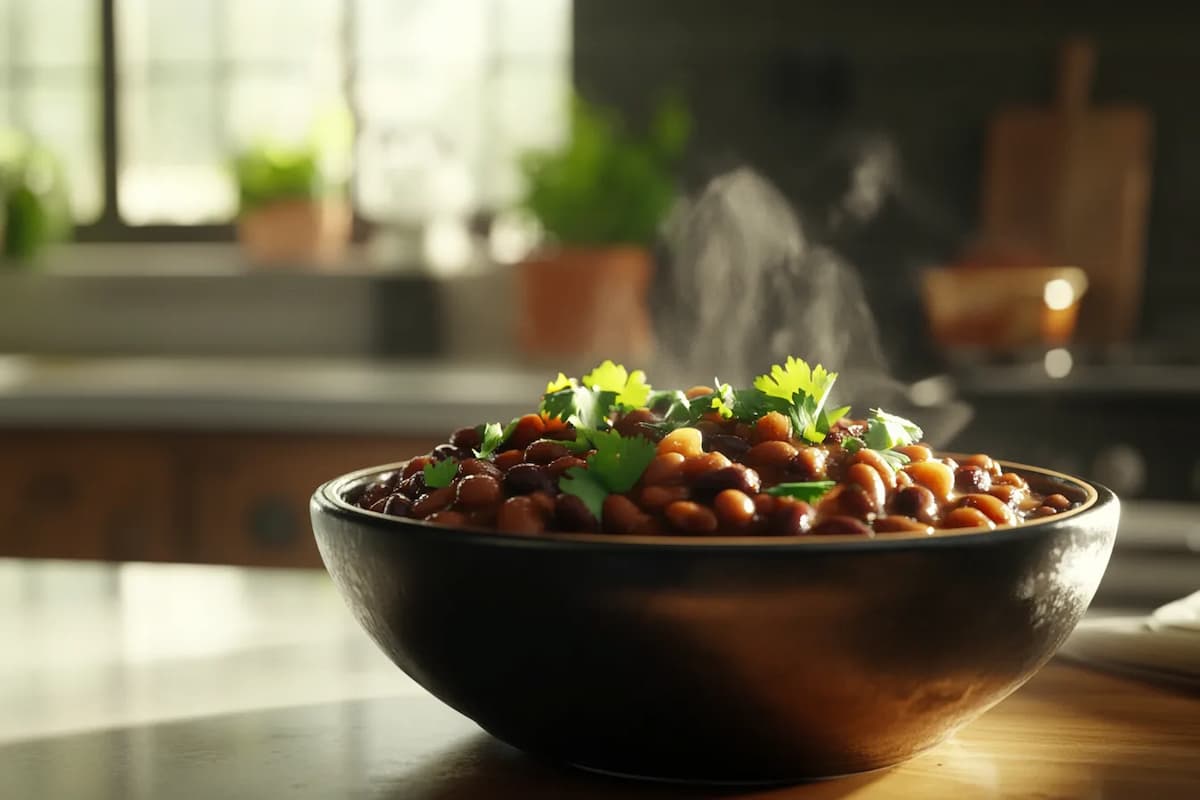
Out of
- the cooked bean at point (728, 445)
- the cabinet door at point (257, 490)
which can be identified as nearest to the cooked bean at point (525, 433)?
the cooked bean at point (728, 445)

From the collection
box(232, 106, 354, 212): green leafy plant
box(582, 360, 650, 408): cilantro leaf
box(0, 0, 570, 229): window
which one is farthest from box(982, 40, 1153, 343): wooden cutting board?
box(582, 360, 650, 408): cilantro leaf

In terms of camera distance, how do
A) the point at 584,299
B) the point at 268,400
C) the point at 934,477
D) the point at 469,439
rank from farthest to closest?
the point at 584,299 → the point at 268,400 → the point at 469,439 → the point at 934,477

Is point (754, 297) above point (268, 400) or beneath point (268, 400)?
above

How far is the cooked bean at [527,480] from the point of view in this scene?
747 mm

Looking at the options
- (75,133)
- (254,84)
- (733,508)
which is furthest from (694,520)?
(75,133)

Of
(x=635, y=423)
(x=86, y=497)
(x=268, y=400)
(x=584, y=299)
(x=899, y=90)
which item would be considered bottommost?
(x=86, y=497)

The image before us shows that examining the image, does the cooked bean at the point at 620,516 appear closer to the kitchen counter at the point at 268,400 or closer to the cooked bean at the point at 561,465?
the cooked bean at the point at 561,465

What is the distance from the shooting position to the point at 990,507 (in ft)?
2.48

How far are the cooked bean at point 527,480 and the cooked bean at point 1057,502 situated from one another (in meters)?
0.27

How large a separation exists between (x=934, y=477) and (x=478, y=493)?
23cm

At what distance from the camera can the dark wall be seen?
3.26m

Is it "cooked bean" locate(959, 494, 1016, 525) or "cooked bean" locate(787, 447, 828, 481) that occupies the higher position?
"cooked bean" locate(787, 447, 828, 481)

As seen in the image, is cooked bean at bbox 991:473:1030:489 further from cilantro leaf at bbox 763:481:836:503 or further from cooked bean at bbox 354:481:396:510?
cooked bean at bbox 354:481:396:510

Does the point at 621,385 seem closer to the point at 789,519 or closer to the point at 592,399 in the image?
the point at 592,399
